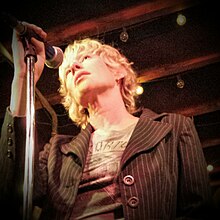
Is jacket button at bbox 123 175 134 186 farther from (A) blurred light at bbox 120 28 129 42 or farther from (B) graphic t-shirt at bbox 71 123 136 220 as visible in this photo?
(A) blurred light at bbox 120 28 129 42

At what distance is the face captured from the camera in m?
2.07

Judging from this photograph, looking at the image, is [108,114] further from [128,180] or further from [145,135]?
A: [128,180]

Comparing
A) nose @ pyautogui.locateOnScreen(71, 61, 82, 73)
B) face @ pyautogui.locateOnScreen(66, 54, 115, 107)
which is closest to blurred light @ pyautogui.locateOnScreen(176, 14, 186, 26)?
face @ pyautogui.locateOnScreen(66, 54, 115, 107)

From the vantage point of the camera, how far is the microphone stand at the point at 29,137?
1.19 meters

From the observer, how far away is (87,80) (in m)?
2.07

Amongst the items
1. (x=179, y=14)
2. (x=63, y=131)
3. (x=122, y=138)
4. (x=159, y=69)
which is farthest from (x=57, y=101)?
(x=122, y=138)

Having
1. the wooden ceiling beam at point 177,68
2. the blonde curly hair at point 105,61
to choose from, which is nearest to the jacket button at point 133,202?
the blonde curly hair at point 105,61

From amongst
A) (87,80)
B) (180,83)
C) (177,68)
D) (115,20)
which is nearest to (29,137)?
(87,80)

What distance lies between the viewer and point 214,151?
536 centimetres

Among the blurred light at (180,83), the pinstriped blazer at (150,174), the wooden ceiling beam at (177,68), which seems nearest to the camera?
the pinstriped blazer at (150,174)

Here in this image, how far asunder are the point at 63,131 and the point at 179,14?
6.27 feet

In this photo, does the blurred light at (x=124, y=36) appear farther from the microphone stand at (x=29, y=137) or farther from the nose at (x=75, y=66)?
the microphone stand at (x=29, y=137)

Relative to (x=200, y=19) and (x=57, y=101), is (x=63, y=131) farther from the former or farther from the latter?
(x=200, y=19)

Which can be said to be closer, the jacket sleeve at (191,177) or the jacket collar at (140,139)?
the jacket sleeve at (191,177)
